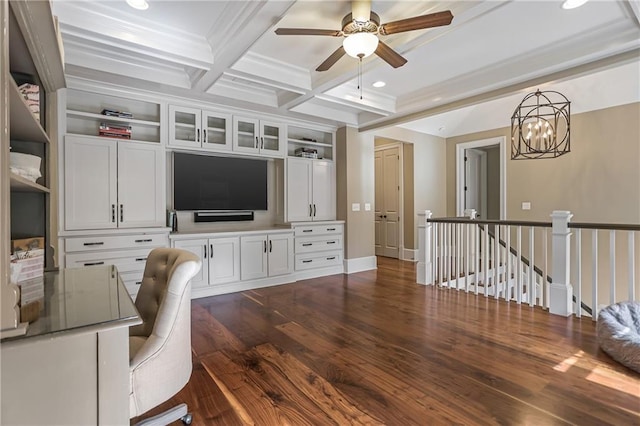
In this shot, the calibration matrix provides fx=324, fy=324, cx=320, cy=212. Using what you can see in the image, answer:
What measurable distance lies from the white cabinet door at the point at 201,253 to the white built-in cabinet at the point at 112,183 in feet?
1.40

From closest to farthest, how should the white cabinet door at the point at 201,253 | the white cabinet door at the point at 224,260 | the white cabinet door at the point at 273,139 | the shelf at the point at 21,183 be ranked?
the shelf at the point at 21,183
the white cabinet door at the point at 201,253
the white cabinet door at the point at 224,260
the white cabinet door at the point at 273,139

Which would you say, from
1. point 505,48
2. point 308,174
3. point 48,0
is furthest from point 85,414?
point 308,174

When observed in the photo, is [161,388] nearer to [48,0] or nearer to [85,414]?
[85,414]

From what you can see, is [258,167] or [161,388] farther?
[258,167]

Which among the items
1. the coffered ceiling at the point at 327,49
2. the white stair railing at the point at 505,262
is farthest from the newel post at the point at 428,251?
the coffered ceiling at the point at 327,49

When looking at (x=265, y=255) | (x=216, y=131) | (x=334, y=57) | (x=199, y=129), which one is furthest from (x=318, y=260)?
(x=334, y=57)

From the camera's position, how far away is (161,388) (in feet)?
4.41

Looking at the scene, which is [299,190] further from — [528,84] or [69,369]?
[69,369]

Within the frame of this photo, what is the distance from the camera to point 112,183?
357 cm

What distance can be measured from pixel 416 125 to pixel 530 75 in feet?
9.97

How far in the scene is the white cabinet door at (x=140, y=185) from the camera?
3.63 meters

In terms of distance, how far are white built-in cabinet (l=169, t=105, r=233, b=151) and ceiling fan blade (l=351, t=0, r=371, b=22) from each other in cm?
252

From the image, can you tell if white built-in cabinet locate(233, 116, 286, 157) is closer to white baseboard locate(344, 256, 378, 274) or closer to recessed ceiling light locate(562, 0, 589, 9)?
white baseboard locate(344, 256, 378, 274)

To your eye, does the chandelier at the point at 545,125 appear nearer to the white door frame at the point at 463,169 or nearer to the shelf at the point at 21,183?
the white door frame at the point at 463,169
